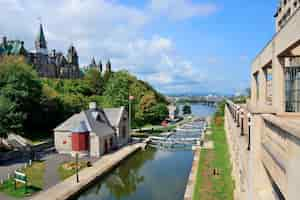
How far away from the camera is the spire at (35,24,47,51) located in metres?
85.8

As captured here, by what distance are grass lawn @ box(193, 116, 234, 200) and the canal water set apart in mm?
1600

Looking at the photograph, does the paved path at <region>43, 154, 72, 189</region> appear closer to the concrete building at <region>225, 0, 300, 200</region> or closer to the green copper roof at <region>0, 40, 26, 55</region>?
the concrete building at <region>225, 0, 300, 200</region>

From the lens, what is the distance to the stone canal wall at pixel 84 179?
49.8ft

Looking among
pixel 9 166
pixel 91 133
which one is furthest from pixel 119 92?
pixel 9 166

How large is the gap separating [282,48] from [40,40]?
289 feet

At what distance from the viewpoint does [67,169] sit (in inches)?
808

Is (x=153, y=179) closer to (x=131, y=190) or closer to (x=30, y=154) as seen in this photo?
(x=131, y=190)

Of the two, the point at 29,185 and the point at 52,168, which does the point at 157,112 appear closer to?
the point at 52,168

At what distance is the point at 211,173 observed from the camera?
59.9 feet

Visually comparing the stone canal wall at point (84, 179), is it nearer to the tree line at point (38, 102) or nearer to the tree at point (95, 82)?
the tree line at point (38, 102)

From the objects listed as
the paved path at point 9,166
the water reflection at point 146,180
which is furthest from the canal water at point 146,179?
→ the paved path at point 9,166

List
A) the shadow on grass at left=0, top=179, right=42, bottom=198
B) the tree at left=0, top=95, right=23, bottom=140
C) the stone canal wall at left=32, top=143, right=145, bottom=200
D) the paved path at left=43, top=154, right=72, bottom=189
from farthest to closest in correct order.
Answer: the tree at left=0, top=95, right=23, bottom=140, the paved path at left=43, top=154, right=72, bottom=189, the shadow on grass at left=0, top=179, right=42, bottom=198, the stone canal wall at left=32, top=143, right=145, bottom=200

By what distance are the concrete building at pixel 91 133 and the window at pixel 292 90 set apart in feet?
61.9

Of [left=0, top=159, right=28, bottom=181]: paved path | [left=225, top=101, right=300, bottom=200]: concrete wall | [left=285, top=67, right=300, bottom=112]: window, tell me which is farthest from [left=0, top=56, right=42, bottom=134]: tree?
[left=225, top=101, right=300, bottom=200]: concrete wall
